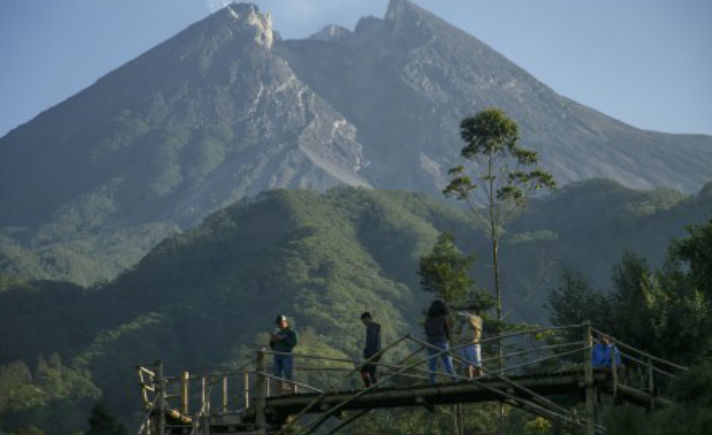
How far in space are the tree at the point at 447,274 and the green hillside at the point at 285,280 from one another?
72661 mm

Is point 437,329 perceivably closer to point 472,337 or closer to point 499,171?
point 472,337

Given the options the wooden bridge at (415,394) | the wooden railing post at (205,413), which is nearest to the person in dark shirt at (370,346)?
the wooden bridge at (415,394)

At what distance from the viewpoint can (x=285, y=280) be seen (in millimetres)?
146500

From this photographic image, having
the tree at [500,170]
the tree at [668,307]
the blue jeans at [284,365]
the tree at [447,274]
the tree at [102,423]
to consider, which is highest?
the tree at [500,170]

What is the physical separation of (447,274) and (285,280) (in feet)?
351

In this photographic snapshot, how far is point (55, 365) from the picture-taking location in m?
128

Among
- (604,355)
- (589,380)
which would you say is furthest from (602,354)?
(589,380)

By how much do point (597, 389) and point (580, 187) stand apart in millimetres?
173169

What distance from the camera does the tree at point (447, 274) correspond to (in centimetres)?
4022

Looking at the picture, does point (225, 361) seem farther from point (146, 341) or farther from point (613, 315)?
point (613, 315)

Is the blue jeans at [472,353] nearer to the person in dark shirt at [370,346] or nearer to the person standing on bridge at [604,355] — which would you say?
the person in dark shirt at [370,346]

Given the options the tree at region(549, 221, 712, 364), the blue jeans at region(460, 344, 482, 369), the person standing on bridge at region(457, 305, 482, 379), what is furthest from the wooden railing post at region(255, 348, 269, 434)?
the tree at region(549, 221, 712, 364)

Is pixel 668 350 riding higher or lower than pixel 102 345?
lower

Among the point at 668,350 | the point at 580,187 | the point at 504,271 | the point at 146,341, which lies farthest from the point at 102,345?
the point at 668,350
